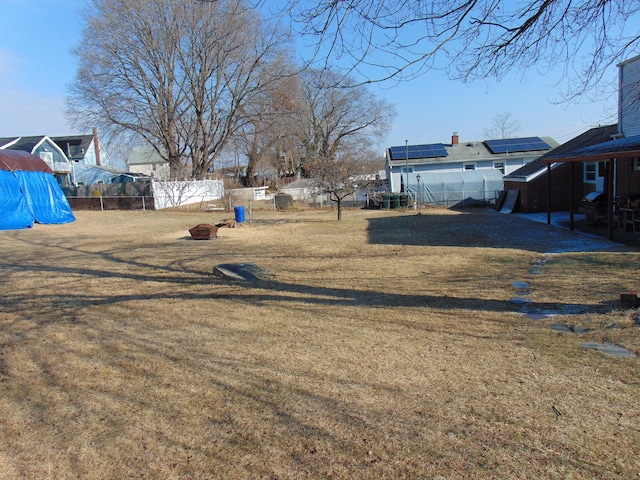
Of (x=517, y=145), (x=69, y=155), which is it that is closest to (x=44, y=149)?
(x=69, y=155)

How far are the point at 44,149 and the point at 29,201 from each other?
2566cm

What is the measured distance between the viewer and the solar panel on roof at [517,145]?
125ft

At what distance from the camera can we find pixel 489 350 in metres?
4.73

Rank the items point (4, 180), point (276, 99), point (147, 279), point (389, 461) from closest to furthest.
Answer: point (389, 461)
point (147, 279)
point (4, 180)
point (276, 99)

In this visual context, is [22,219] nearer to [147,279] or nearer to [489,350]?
[147,279]

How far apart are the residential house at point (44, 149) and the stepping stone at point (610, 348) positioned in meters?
44.0

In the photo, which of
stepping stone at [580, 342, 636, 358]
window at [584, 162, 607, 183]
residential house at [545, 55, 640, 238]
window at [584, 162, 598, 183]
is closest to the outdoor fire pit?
residential house at [545, 55, 640, 238]

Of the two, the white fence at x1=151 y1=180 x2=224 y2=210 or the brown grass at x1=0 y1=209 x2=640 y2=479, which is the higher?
the white fence at x1=151 y1=180 x2=224 y2=210

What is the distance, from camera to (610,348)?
462cm

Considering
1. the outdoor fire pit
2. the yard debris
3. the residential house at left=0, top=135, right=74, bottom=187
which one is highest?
the residential house at left=0, top=135, right=74, bottom=187

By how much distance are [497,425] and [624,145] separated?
13331 millimetres

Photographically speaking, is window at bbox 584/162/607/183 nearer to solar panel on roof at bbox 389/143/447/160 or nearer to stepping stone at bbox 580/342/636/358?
stepping stone at bbox 580/342/636/358

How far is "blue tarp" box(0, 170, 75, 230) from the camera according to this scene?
20.3 meters

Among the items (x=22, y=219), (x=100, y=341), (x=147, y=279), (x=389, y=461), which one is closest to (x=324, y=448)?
(x=389, y=461)
